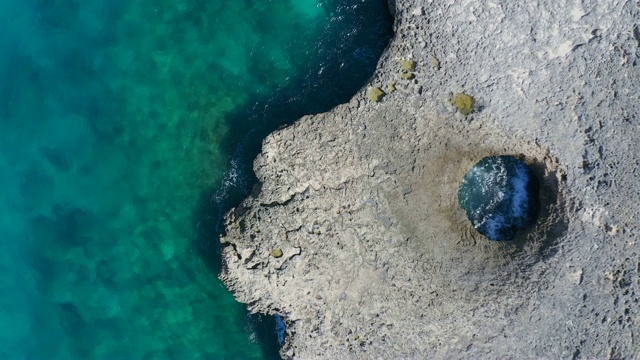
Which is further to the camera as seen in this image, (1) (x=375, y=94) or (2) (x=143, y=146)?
(2) (x=143, y=146)

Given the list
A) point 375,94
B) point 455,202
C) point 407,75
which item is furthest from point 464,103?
point 455,202

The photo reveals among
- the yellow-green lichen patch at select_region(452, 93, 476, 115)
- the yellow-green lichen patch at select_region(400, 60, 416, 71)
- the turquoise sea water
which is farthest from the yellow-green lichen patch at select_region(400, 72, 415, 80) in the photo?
the turquoise sea water

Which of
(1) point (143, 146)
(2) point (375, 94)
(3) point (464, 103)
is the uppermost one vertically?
(1) point (143, 146)

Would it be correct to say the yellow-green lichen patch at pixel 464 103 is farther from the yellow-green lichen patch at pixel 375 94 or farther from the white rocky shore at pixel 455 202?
the yellow-green lichen patch at pixel 375 94

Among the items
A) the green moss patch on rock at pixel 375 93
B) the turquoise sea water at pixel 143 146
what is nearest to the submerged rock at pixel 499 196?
the green moss patch on rock at pixel 375 93

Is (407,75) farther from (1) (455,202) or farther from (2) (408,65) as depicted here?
(1) (455,202)

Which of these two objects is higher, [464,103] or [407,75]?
[407,75]
